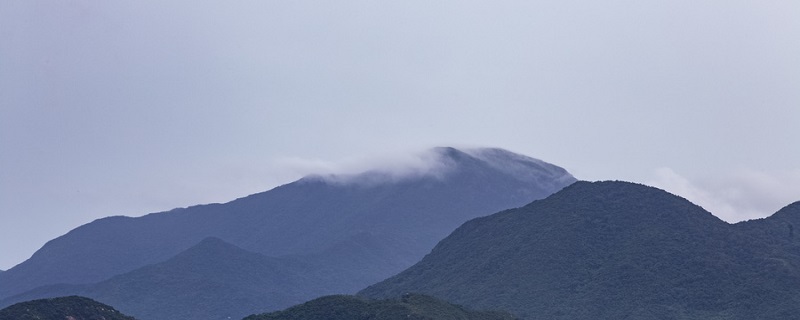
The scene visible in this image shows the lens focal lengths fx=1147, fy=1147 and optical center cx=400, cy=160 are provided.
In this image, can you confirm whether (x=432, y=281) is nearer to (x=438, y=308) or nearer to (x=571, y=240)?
(x=571, y=240)

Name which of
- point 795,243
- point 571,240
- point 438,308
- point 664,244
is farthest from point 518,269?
point 438,308

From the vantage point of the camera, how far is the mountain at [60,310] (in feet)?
331

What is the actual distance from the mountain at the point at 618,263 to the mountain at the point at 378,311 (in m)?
30.3

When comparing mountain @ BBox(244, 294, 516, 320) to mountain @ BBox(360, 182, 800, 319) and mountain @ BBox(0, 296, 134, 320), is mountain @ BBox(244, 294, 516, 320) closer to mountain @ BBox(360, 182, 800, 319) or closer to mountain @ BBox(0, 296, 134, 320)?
mountain @ BBox(0, 296, 134, 320)

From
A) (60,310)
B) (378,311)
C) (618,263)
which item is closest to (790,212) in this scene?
(618,263)

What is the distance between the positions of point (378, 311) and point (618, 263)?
58.6m

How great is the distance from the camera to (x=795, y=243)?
6683 inches

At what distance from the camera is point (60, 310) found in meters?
104

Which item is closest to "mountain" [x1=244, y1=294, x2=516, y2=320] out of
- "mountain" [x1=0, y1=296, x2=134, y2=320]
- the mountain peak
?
"mountain" [x1=0, y1=296, x2=134, y2=320]

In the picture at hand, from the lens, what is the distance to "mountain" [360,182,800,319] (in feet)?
488

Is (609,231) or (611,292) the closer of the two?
(611,292)

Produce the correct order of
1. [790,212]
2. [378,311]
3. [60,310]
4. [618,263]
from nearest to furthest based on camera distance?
[60,310] < [378,311] < [618,263] < [790,212]

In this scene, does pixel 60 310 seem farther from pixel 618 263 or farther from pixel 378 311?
pixel 618 263

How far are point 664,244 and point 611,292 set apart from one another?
50.5 feet
